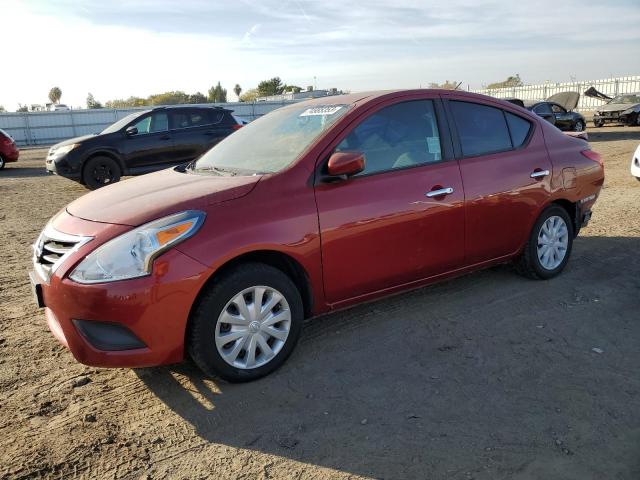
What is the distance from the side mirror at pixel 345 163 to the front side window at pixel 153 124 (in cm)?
877

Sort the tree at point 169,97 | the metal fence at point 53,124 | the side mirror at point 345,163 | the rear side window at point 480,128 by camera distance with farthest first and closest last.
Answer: the tree at point 169,97, the metal fence at point 53,124, the rear side window at point 480,128, the side mirror at point 345,163

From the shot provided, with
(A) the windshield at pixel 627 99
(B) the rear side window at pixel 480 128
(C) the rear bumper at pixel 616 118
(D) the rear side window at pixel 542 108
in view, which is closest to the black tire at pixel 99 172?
(B) the rear side window at pixel 480 128

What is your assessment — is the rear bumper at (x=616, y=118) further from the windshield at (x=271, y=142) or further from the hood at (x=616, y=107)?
the windshield at (x=271, y=142)

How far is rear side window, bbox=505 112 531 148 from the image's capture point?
471cm

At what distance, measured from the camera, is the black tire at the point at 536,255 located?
4.77 m

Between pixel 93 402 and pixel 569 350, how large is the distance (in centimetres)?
299

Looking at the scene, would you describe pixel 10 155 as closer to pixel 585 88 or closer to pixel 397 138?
pixel 397 138

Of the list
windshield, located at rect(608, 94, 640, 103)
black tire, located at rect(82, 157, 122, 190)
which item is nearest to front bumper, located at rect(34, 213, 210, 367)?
black tire, located at rect(82, 157, 122, 190)

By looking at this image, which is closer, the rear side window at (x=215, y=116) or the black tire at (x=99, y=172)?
the black tire at (x=99, y=172)

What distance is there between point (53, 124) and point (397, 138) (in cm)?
3210

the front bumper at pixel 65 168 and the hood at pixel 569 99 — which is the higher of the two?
the hood at pixel 569 99

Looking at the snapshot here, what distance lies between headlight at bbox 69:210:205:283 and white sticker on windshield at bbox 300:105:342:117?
59.3 inches

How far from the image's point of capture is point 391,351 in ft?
12.1

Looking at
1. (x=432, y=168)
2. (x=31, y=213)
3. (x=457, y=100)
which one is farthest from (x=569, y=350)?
(x=31, y=213)
